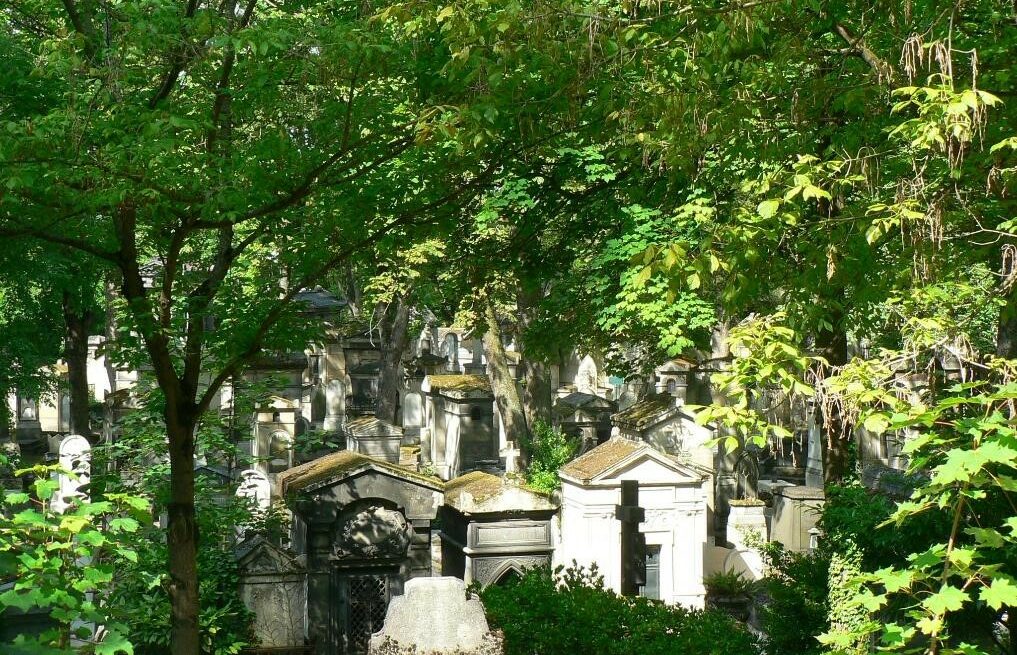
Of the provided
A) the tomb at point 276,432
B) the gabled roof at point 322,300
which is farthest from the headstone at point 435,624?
the gabled roof at point 322,300

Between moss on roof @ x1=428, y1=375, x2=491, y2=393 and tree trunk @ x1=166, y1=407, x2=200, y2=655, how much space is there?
47.7 feet

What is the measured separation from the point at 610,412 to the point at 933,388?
1869cm

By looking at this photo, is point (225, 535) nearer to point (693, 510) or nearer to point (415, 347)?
point (693, 510)

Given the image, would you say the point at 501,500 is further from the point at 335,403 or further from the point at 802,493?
the point at 335,403

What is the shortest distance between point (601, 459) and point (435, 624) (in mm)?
6144

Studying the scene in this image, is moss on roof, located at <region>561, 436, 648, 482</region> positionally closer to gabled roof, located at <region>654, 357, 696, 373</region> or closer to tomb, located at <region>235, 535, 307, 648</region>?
tomb, located at <region>235, 535, 307, 648</region>

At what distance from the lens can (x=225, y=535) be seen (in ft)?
37.6

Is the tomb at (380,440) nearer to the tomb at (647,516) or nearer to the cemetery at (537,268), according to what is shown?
the cemetery at (537,268)

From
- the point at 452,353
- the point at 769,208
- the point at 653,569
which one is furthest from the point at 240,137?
the point at 452,353

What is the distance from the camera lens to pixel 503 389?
Result: 22.1 m

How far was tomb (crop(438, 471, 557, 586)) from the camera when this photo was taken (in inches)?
511

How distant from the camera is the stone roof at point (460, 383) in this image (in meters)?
22.9

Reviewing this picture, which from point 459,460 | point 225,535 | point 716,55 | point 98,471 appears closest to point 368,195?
point 716,55

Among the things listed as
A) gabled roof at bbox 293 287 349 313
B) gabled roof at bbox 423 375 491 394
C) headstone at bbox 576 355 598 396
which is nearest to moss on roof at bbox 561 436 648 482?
gabled roof at bbox 423 375 491 394
